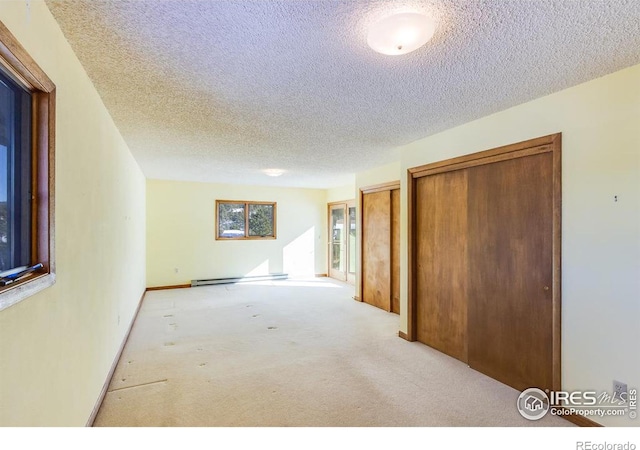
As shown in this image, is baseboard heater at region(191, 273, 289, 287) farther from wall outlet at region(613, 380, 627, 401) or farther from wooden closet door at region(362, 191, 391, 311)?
wall outlet at region(613, 380, 627, 401)

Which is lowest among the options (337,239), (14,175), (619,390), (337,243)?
(619,390)

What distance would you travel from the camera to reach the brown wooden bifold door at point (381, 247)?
492 cm

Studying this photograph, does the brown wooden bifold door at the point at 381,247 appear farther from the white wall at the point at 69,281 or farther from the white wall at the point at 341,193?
the white wall at the point at 69,281

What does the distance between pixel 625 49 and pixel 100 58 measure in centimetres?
291

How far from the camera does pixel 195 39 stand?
1638 mm

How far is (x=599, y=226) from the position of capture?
2.11 meters

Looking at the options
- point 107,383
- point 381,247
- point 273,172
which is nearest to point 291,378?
point 107,383

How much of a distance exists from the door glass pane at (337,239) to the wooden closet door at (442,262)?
4.07 m

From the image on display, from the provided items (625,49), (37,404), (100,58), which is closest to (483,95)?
(625,49)

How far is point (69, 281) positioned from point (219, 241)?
18.0ft

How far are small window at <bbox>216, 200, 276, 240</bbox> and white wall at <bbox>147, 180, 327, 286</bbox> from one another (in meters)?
0.12

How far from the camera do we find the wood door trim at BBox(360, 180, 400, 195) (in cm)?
484

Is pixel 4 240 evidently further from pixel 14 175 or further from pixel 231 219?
pixel 231 219

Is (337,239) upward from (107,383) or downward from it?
upward
